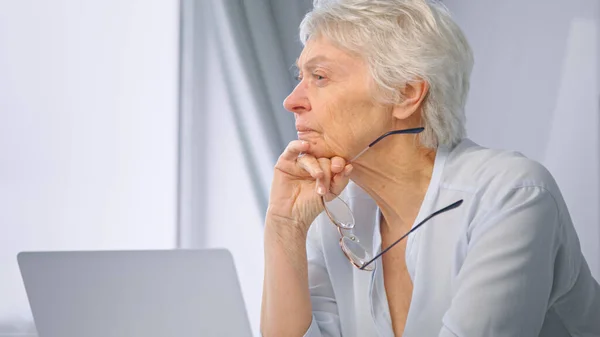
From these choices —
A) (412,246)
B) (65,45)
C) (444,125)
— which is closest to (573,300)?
(412,246)

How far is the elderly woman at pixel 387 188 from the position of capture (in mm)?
→ 1376

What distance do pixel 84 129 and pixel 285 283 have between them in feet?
4.46

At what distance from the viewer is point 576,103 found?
2.35 meters

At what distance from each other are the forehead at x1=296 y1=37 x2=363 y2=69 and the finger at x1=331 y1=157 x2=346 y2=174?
19 centimetres

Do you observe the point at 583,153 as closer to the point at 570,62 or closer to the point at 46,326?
the point at 570,62

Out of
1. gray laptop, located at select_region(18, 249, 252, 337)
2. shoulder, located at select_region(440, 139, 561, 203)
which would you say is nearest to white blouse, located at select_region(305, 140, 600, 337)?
shoulder, located at select_region(440, 139, 561, 203)

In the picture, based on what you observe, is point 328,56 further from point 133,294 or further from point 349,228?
point 133,294

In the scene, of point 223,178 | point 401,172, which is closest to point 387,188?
point 401,172

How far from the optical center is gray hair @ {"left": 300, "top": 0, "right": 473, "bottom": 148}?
1.46m

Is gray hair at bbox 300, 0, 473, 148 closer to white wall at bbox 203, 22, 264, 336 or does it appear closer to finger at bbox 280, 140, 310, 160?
finger at bbox 280, 140, 310, 160

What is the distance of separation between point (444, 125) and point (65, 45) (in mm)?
1571

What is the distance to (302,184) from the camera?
1.59 meters

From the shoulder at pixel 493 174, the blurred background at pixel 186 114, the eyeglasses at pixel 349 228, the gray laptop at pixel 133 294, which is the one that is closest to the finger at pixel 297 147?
the eyeglasses at pixel 349 228

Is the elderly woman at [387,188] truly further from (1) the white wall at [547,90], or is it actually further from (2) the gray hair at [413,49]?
(1) the white wall at [547,90]
